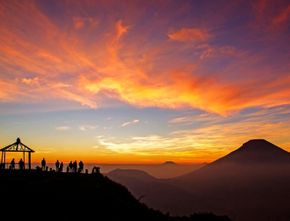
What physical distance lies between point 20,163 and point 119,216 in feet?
70.6

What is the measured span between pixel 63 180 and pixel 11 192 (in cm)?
656

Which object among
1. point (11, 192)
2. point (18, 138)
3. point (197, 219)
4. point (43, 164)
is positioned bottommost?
point (197, 219)

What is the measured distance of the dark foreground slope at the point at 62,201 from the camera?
24.7 meters

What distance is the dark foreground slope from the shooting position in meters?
24.7

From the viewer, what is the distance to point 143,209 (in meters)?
32.8

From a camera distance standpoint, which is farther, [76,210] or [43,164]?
[43,164]

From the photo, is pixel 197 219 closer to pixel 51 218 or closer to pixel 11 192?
pixel 51 218

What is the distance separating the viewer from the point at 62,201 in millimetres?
27328

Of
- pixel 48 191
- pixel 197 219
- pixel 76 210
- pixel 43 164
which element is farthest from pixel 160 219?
pixel 43 164

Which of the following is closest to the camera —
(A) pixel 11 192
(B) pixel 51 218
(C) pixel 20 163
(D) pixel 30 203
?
(B) pixel 51 218

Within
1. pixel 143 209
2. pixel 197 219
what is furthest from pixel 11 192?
pixel 197 219

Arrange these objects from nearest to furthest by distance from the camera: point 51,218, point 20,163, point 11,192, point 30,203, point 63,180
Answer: point 51,218 < point 30,203 < point 11,192 < point 63,180 < point 20,163

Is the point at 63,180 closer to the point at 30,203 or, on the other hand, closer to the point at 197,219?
the point at 30,203

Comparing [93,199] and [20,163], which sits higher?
[20,163]
